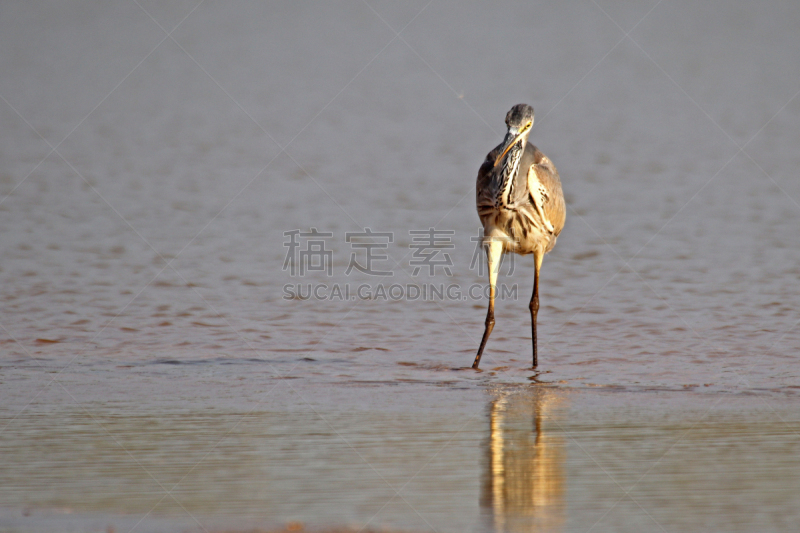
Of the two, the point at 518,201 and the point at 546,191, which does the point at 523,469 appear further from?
the point at 546,191

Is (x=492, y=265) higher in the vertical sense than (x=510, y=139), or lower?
lower

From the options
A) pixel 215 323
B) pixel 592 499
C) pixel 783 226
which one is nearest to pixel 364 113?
pixel 783 226

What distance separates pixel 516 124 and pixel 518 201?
0.76m

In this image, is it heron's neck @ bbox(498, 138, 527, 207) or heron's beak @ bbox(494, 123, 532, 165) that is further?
heron's neck @ bbox(498, 138, 527, 207)

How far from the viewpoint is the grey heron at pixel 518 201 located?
8.64m

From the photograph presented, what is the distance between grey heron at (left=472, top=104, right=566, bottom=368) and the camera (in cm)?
864

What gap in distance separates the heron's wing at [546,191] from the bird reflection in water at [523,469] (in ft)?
9.06

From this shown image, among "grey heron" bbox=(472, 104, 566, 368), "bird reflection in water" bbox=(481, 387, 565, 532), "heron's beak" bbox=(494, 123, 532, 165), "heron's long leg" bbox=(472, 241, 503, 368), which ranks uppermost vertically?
"heron's beak" bbox=(494, 123, 532, 165)

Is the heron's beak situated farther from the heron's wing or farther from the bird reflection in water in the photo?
the bird reflection in water

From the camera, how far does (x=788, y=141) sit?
58.9ft

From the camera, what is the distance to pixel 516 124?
855 centimetres

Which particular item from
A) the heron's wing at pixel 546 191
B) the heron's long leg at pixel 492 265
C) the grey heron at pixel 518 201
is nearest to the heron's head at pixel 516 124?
the grey heron at pixel 518 201

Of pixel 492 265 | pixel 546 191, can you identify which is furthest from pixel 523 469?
pixel 546 191

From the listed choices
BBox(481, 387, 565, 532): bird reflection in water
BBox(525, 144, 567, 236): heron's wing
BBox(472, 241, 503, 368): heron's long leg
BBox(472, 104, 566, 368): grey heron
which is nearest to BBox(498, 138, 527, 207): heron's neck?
BBox(472, 104, 566, 368): grey heron
